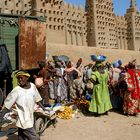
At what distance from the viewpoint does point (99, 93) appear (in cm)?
1026

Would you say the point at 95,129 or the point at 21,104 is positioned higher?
the point at 21,104

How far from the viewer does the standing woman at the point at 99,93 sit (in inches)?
404

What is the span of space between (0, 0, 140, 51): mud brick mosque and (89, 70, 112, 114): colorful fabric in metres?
33.0

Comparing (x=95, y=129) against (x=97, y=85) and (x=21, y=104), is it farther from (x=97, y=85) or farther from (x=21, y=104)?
(x=21, y=104)

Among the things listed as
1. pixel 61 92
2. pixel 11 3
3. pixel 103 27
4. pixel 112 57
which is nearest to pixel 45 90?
pixel 61 92

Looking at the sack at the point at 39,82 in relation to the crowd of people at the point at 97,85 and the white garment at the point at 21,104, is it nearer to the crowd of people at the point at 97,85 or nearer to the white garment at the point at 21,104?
the crowd of people at the point at 97,85

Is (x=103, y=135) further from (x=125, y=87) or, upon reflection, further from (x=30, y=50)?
(x=30, y=50)

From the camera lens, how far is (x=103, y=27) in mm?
57812

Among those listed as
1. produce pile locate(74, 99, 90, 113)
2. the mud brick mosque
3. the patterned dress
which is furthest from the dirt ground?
the mud brick mosque

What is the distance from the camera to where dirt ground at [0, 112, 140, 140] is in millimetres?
8297

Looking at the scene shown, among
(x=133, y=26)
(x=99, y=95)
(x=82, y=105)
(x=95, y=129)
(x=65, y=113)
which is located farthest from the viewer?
(x=133, y=26)

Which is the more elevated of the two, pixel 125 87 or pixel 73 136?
pixel 125 87

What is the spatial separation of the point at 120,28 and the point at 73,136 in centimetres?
5548

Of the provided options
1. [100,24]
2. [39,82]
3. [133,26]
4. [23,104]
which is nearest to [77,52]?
[100,24]
